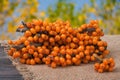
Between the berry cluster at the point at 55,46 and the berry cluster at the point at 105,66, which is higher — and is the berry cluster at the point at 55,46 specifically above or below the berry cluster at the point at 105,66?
above

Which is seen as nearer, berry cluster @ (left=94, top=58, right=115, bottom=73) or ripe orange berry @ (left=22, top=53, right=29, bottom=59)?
berry cluster @ (left=94, top=58, right=115, bottom=73)

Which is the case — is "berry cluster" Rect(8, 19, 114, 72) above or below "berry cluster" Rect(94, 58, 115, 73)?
above

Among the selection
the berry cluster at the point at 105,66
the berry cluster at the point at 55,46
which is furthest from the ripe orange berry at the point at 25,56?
the berry cluster at the point at 105,66

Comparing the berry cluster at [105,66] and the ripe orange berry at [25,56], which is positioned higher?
the ripe orange berry at [25,56]

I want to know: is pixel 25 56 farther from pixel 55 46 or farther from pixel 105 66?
pixel 105 66

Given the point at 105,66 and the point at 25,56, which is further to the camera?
the point at 25,56

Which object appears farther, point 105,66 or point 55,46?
point 55,46

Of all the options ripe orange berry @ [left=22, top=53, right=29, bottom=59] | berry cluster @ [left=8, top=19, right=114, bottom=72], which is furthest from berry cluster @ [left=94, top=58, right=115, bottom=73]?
ripe orange berry @ [left=22, top=53, right=29, bottom=59]

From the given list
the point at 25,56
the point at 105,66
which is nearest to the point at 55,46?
the point at 25,56

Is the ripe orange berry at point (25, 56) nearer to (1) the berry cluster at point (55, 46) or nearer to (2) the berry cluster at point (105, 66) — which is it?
(1) the berry cluster at point (55, 46)

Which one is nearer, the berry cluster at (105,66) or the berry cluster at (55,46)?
the berry cluster at (105,66)

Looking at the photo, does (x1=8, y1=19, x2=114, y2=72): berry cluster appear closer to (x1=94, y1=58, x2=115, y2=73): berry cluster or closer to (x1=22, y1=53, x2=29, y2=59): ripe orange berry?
(x1=22, y1=53, x2=29, y2=59): ripe orange berry
